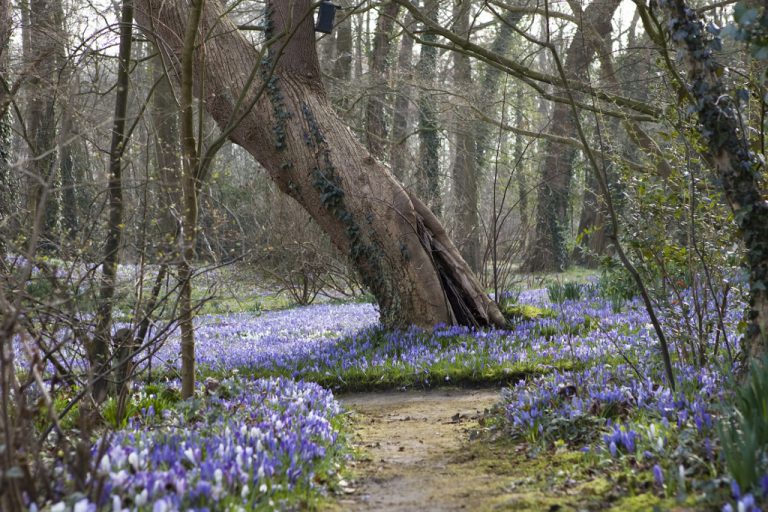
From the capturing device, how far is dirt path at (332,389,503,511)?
3.82 meters

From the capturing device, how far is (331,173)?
9211 millimetres

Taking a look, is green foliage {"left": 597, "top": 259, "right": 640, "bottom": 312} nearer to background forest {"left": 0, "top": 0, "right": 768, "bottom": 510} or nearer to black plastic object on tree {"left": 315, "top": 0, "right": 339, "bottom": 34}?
background forest {"left": 0, "top": 0, "right": 768, "bottom": 510}

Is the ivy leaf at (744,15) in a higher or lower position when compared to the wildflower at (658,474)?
higher

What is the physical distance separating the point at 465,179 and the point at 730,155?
1878 centimetres

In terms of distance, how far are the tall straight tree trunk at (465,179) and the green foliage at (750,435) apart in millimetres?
12221

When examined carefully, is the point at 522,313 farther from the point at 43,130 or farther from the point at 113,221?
the point at 43,130

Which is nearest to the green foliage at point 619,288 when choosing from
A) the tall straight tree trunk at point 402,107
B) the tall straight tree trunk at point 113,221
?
the tall straight tree trunk at point 402,107

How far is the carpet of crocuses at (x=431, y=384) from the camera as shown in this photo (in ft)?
10.7

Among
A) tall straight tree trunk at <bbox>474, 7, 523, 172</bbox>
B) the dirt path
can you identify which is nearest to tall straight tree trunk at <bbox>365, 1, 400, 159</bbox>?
tall straight tree trunk at <bbox>474, 7, 523, 172</bbox>

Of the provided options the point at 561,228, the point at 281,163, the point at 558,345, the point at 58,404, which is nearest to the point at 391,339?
the point at 558,345

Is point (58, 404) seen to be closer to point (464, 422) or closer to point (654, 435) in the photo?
point (464, 422)

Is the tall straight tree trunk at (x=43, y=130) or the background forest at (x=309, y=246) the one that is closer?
the tall straight tree trunk at (x=43, y=130)

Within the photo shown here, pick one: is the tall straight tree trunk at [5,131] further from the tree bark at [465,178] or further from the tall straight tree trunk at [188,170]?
the tree bark at [465,178]

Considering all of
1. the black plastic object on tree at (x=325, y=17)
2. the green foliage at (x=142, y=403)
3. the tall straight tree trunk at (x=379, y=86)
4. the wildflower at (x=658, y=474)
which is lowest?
the wildflower at (x=658, y=474)
